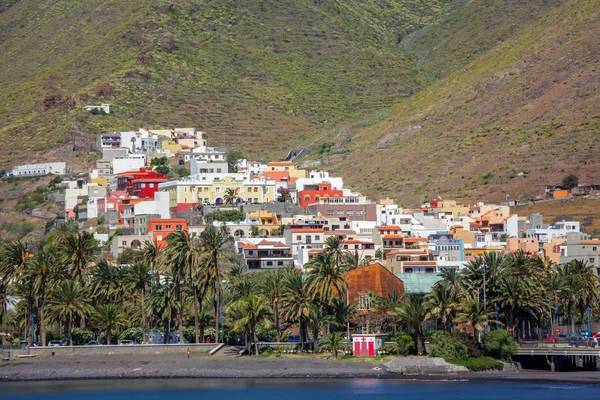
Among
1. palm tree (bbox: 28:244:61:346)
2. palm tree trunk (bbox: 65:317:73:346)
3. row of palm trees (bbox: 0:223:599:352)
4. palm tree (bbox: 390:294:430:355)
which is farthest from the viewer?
palm tree (bbox: 28:244:61:346)

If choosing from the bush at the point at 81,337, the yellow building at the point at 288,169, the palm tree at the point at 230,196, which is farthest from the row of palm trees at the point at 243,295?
the yellow building at the point at 288,169

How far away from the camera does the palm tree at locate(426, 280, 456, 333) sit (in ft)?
295

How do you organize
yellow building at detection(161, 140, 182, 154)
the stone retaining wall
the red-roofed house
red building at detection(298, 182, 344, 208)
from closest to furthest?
1. the stone retaining wall
2. the red-roofed house
3. red building at detection(298, 182, 344, 208)
4. yellow building at detection(161, 140, 182, 154)

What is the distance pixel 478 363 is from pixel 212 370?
57.1 ft

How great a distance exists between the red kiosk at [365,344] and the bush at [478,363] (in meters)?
5.13

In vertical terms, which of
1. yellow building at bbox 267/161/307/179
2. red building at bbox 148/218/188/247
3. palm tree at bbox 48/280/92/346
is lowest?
palm tree at bbox 48/280/92/346

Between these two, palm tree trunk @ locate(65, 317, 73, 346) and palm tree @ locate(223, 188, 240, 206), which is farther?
palm tree @ locate(223, 188, 240, 206)

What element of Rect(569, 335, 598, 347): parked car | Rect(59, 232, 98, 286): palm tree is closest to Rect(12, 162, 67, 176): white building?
Rect(59, 232, 98, 286): palm tree

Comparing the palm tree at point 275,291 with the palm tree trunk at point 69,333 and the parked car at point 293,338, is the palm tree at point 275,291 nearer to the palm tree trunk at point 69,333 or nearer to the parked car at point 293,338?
the parked car at point 293,338

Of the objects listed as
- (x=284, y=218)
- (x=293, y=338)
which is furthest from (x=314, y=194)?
(x=293, y=338)

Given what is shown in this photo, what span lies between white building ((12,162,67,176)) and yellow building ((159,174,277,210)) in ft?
121

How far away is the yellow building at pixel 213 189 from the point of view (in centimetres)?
15050

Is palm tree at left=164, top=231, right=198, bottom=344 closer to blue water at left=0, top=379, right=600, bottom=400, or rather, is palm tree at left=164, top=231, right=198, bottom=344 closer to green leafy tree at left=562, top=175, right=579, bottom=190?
blue water at left=0, top=379, right=600, bottom=400

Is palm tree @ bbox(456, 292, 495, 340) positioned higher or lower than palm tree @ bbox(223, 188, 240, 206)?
lower
